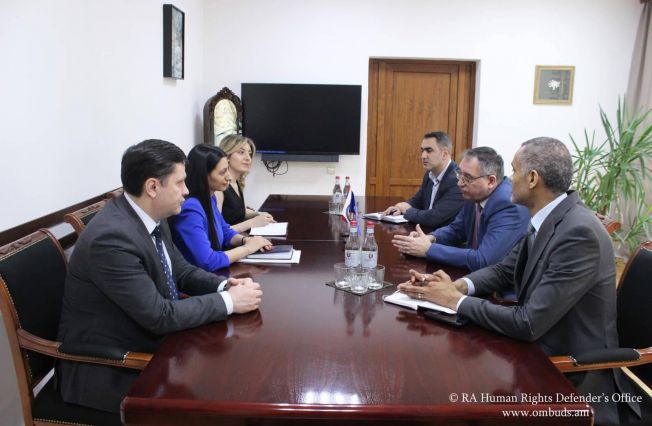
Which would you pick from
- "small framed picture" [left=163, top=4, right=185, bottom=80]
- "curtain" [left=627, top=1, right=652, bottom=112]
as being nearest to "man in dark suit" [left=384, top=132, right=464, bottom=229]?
"small framed picture" [left=163, top=4, right=185, bottom=80]

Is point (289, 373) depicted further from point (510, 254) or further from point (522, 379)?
point (510, 254)

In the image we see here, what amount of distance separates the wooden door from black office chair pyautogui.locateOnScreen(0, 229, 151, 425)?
175 inches

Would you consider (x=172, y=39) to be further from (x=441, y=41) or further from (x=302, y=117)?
(x=441, y=41)

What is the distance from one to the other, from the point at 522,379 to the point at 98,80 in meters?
2.72

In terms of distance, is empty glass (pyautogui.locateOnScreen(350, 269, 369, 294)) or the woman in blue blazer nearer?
empty glass (pyautogui.locateOnScreen(350, 269, 369, 294))

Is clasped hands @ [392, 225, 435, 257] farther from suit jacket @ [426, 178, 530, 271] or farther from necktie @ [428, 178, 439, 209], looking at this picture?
necktie @ [428, 178, 439, 209]

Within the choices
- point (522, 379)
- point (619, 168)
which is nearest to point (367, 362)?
point (522, 379)

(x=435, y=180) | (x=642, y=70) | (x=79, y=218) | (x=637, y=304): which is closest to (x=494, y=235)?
(x=637, y=304)

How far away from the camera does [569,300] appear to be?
5.30 ft

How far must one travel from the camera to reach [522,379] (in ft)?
4.37

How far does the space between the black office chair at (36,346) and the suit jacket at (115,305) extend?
5 cm

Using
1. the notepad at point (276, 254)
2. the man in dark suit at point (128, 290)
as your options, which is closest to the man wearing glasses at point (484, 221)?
the notepad at point (276, 254)

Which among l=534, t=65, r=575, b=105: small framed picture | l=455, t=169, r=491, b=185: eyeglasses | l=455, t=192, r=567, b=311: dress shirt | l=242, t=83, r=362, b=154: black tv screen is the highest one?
l=534, t=65, r=575, b=105: small framed picture

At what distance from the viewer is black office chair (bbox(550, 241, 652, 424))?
5.28ft
